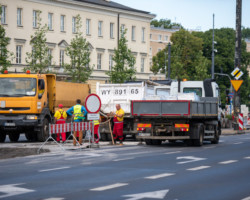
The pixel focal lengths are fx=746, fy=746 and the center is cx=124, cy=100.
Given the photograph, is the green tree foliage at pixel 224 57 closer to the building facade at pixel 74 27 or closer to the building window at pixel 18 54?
the building facade at pixel 74 27

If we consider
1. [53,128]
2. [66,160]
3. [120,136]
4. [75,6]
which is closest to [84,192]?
[66,160]

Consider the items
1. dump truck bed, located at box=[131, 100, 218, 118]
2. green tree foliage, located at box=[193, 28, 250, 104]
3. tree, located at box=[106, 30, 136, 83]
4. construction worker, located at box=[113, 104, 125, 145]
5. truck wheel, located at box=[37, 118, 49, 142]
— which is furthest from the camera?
green tree foliage, located at box=[193, 28, 250, 104]

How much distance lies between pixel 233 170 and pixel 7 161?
645 cm

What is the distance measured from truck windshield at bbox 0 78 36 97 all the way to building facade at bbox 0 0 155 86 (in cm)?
3916

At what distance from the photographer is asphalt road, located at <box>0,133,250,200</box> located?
12422 mm

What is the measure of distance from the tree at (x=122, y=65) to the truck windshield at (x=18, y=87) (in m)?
36.6

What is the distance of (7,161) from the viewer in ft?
66.5

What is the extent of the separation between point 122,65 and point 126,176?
53.4 meters

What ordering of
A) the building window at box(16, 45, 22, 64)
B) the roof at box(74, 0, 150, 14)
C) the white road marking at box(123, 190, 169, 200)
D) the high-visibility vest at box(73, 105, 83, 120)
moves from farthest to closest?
1. the roof at box(74, 0, 150, 14)
2. the building window at box(16, 45, 22, 64)
3. the high-visibility vest at box(73, 105, 83, 120)
4. the white road marking at box(123, 190, 169, 200)

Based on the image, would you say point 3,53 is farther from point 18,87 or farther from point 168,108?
point 168,108

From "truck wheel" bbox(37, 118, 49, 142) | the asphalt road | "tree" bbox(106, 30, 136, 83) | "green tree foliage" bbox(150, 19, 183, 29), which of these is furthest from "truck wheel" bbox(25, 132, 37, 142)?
"green tree foliage" bbox(150, 19, 183, 29)

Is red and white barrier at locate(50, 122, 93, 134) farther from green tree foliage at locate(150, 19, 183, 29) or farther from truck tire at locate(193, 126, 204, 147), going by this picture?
green tree foliage at locate(150, 19, 183, 29)

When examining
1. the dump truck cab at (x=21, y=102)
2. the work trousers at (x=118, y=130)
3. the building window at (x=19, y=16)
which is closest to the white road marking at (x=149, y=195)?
the work trousers at (x=118, y=130)

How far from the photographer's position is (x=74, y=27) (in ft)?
266
